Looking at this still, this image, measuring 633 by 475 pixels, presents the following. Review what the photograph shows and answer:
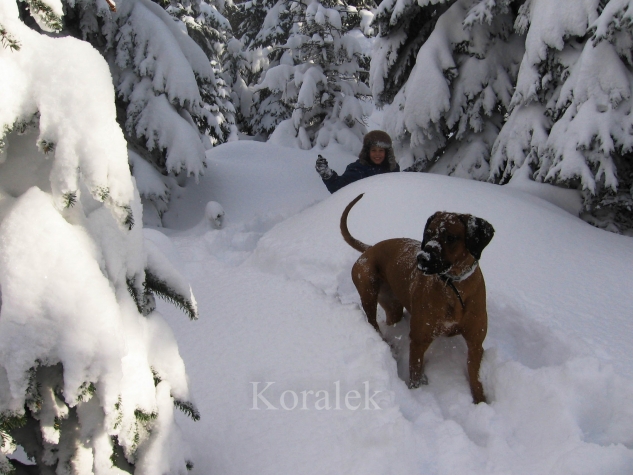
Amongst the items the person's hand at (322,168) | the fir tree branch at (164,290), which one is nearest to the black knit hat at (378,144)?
the person's hand at (322,168)

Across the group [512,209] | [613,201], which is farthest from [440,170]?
[512,209]

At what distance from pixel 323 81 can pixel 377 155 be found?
22.8ft

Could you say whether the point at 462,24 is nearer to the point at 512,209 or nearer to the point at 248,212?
the point at 512,209

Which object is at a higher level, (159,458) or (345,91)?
(159,458)

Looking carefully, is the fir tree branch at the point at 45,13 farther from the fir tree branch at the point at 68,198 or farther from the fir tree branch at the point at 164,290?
the fir tree branch at the point at 164,290

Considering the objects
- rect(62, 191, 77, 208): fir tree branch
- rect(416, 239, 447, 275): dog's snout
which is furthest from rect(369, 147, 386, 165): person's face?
rect(62, 191, 77, 208): fir tree branch

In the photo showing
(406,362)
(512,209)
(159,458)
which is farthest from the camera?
(512,209)

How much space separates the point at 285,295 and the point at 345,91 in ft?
33.3

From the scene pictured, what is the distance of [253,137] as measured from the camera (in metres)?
20.2

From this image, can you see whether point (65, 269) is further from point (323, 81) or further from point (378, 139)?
point (323, 81)

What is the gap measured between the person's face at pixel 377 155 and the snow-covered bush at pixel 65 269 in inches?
195

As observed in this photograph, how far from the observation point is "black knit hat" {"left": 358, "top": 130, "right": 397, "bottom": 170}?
227 inches

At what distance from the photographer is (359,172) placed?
615 centimetres

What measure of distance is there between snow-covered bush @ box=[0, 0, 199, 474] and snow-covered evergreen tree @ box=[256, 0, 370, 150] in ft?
35.7
